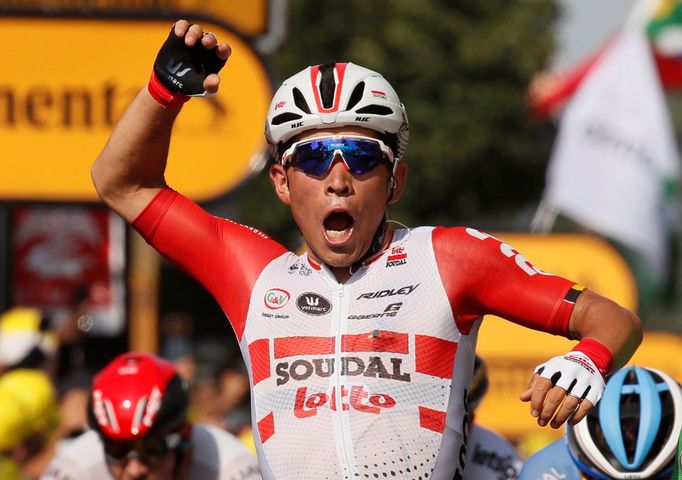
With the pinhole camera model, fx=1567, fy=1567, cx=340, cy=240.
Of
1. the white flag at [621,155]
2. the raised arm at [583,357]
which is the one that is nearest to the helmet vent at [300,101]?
the raised arm at [583,357]

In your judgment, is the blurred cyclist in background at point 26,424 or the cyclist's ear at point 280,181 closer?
the cyclist's ear at point 280,181

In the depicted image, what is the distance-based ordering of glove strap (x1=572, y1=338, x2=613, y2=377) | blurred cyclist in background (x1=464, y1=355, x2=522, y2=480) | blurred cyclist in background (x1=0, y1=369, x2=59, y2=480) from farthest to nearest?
blurred cyclist in background (x1=0, y1=369, x2=59, y2=480) < blurred cyclist in background (x1=464, y1=355, x2=522, y2=480) < glove strap (x1=572, y1=338, x2=613, y2=377)

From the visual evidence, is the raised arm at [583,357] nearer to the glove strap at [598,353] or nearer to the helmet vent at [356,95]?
the glove strap at [598,353]

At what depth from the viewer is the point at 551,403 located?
3.99m

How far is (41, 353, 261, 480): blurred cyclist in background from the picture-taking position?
6527 mm

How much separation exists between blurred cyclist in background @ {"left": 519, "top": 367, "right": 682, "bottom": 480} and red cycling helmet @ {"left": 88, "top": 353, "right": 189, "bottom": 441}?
5.69ft

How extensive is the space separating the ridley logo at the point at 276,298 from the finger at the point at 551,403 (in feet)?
3.32

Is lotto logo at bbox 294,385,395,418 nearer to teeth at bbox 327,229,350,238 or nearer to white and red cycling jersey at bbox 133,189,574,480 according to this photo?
white and red cycling jersey at bbox 133,189,574,480

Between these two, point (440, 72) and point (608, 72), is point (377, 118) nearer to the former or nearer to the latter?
point (608, 72)

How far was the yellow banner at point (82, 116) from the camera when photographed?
11.9 meters

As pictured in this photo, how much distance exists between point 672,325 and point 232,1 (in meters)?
25.2

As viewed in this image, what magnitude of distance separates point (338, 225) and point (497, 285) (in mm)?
508

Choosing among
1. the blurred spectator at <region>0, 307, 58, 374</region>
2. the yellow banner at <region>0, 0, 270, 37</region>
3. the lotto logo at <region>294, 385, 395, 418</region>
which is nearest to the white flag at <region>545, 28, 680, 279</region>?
the yellow banner at <region>0, 0, 270, 37</region>

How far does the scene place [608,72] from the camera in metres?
17.8
